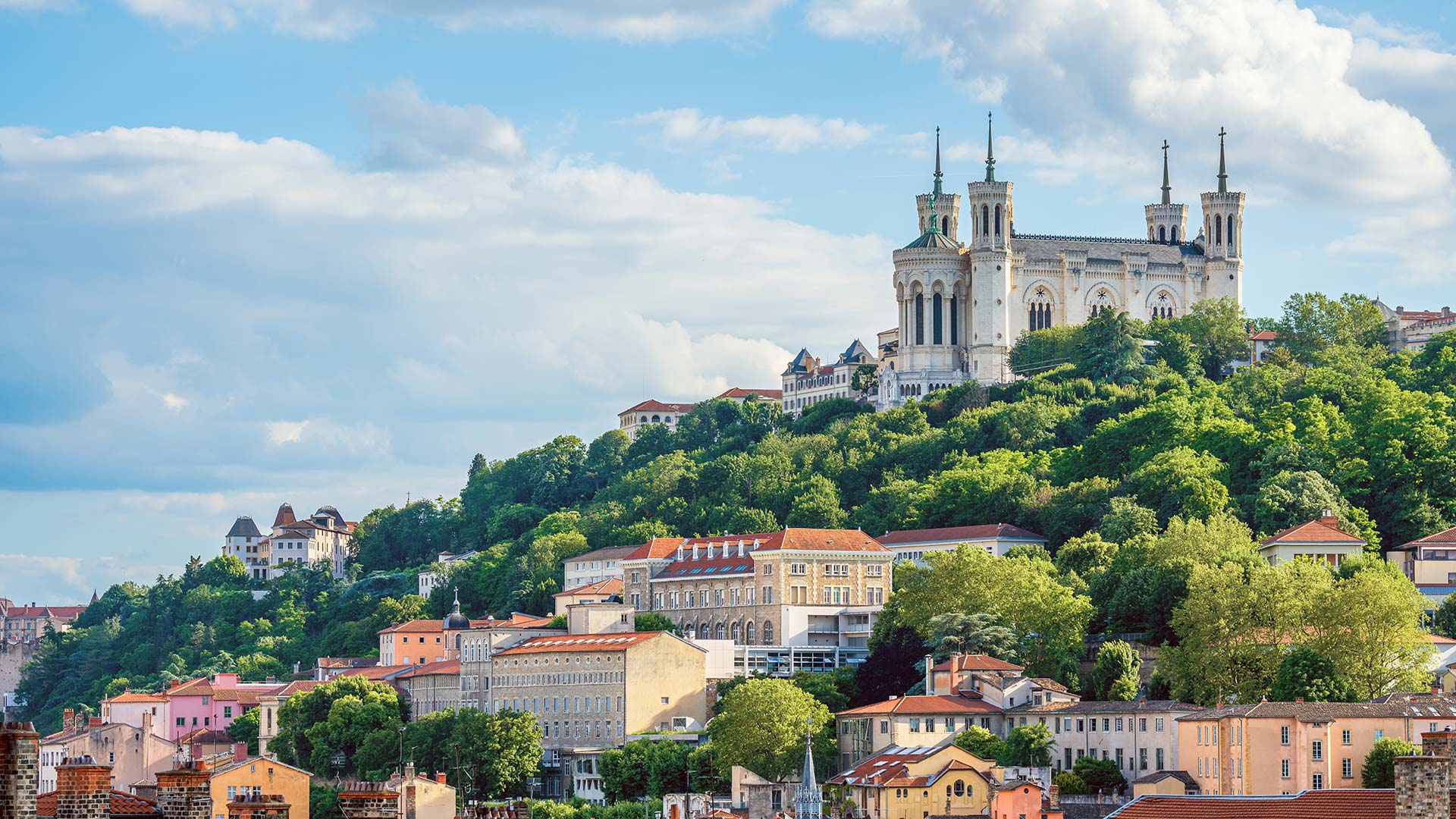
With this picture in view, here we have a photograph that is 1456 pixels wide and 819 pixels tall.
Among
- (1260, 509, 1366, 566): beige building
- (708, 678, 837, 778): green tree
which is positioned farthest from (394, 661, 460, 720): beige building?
(1260, 509, 1366, 566): beige building

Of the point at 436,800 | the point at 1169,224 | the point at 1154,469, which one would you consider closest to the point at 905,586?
the point at 1154,469

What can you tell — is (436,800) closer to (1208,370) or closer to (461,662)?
(461,662)

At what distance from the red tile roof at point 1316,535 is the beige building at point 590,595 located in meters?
32.1

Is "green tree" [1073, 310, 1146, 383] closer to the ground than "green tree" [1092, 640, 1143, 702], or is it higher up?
higher up

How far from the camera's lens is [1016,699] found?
8488 cm

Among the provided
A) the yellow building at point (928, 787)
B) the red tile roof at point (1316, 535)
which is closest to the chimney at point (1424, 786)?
the yellow building at point (928, 787)

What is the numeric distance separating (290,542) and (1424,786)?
532ft

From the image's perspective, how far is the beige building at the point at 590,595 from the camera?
378 ft

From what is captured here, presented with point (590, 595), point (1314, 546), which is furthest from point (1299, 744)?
point (590, 595)

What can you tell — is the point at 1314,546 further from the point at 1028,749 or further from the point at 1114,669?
the point at 1028,749

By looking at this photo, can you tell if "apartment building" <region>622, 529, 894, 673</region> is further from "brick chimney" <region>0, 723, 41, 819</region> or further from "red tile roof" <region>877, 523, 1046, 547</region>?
"brick chimney" <region>0, 723, 41, 819</region>

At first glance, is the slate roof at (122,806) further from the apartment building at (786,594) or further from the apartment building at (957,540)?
the apartment building at (957,540)

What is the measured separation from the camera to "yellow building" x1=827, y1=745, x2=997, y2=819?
7375cm

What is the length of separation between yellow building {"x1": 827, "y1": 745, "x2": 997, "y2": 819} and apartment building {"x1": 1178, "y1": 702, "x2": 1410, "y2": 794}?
7084 mm
